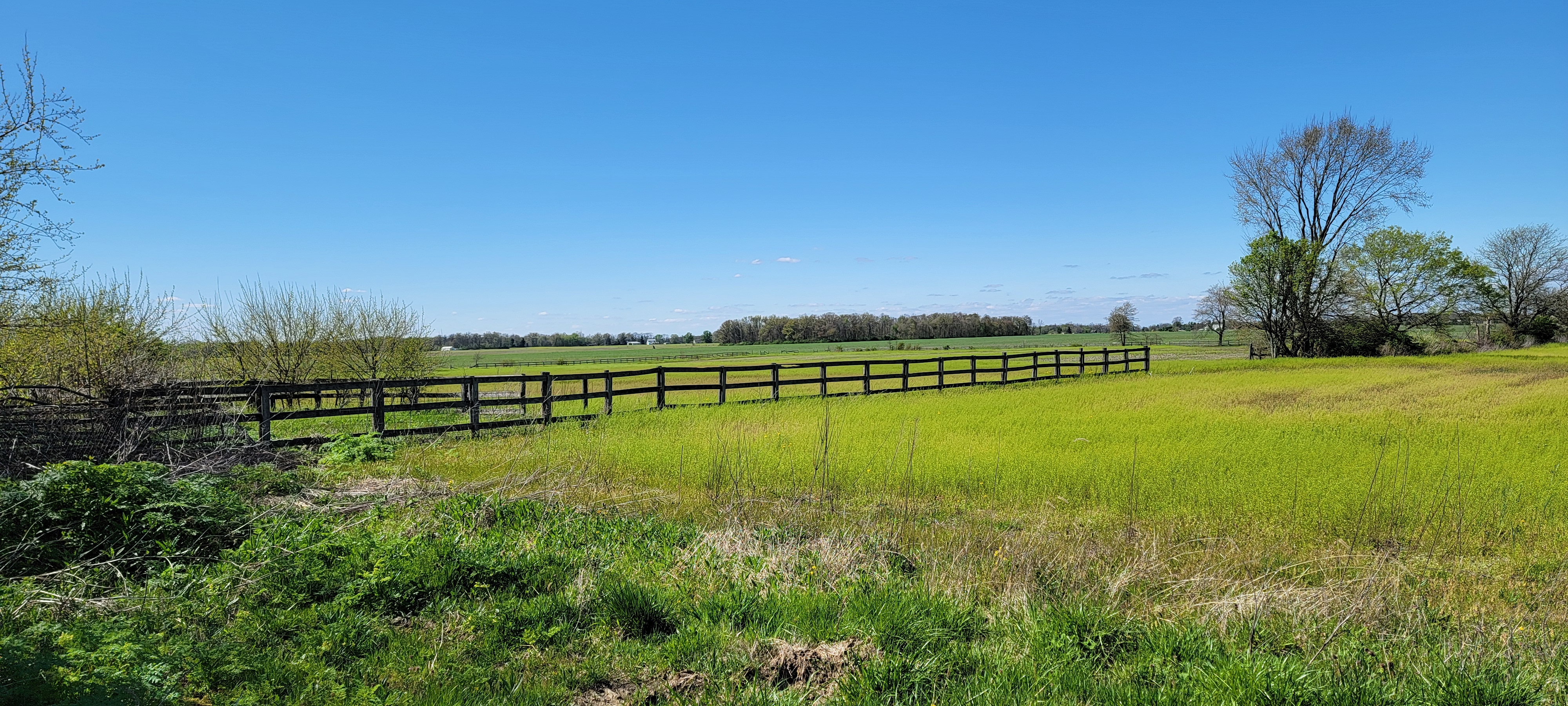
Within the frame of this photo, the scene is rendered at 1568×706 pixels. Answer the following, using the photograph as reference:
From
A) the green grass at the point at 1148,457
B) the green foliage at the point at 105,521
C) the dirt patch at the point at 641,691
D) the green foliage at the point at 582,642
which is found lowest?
the green grass at the point at 1148,457

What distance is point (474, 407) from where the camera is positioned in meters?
13.4

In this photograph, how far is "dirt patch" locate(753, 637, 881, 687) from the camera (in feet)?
11.8

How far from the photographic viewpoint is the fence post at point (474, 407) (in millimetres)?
13320

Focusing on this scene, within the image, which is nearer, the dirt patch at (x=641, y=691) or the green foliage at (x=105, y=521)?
the dirt patch at (x=641, y=691)

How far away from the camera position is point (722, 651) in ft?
12.3

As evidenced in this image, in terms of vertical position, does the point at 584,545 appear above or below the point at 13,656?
below

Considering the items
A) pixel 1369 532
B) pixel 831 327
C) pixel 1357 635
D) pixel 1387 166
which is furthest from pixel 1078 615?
pixel 831 327

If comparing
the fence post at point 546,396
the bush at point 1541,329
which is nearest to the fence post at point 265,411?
the fence post at point 546,396

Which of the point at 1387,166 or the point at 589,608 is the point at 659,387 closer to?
the point at 589,608

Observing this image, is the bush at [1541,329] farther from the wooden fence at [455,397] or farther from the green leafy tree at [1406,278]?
the wooden fence at [455,397]

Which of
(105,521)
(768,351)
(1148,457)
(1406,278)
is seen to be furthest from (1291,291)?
(768,351)

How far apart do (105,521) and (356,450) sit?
5915 millimetres

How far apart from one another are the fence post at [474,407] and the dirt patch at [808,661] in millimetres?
11095

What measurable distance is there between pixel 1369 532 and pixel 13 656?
9502 millimetres
